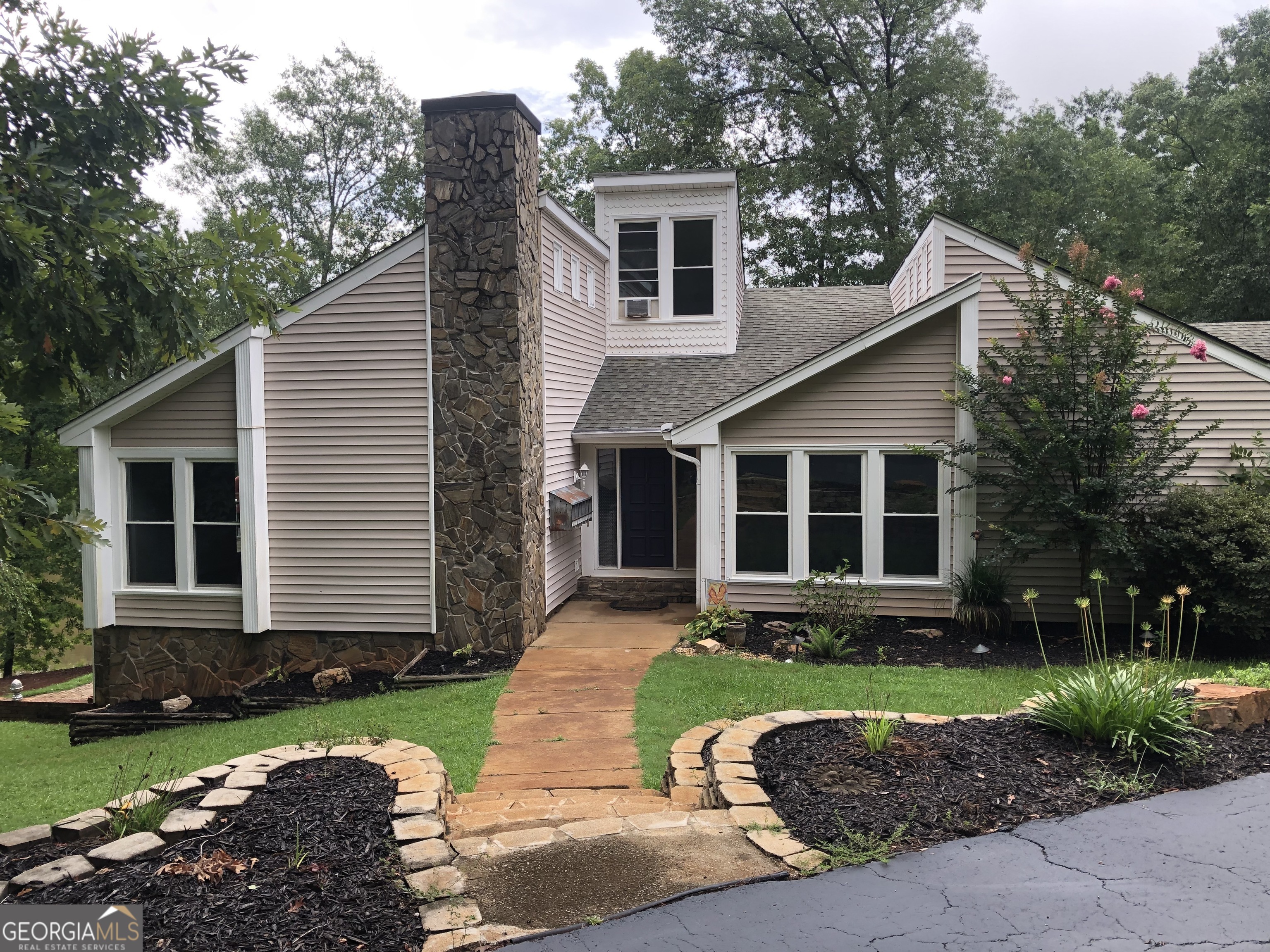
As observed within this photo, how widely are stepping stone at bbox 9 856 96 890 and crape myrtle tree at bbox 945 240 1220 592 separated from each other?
887 centimetres

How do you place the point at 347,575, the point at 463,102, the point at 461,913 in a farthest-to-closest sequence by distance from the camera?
the point at 347,575 → the point at 463,102 → the point at 461,913

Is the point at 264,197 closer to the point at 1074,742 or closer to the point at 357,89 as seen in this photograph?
the point at 357,89

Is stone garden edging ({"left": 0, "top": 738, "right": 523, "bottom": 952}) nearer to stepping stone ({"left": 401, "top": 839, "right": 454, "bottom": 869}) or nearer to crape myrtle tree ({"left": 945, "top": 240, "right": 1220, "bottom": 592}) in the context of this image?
stepping stone ({"left": 401, "top": 839, "right": 454, "bottom": 869})

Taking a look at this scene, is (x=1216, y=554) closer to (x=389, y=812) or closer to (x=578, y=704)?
(x=578, y=704)

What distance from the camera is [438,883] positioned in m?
3.61

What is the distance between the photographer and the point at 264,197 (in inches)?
1011

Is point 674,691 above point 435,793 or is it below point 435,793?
below

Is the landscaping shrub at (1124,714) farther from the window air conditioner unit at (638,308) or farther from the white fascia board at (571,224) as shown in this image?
the window air conditioner unit at (638,308)

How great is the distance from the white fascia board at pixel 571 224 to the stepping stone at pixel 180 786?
7824 mm

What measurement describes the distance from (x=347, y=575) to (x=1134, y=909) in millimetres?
8750

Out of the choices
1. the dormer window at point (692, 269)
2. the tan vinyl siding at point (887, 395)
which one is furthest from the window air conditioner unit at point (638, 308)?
the tan vinyl siding at point (887, 395)

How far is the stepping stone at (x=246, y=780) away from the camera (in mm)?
4543

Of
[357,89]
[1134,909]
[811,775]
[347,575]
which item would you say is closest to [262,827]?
[811,775]

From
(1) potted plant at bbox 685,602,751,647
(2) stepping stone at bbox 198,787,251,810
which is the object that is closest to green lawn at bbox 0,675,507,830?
(2) stepping stone at bbox 198,787,251,810
